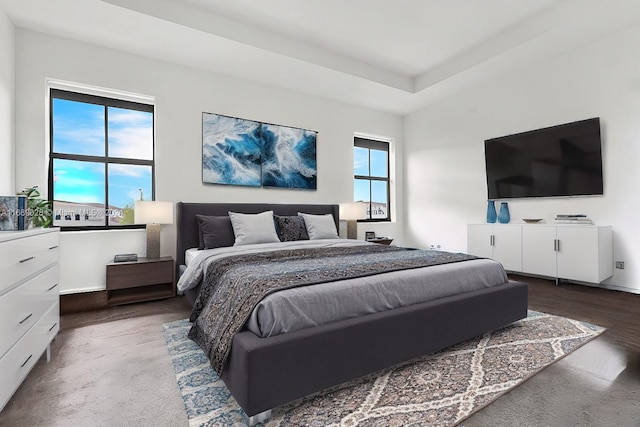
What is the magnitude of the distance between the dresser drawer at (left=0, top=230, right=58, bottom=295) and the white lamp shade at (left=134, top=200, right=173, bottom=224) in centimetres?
120

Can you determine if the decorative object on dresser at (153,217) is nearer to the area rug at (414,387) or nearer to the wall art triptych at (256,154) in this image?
the wall art triptych at (256,154)

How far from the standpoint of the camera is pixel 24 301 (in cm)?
170

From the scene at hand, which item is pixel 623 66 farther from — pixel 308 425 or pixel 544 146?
pixel 308 425

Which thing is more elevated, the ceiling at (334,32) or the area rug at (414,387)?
the ceiling at (334,32)

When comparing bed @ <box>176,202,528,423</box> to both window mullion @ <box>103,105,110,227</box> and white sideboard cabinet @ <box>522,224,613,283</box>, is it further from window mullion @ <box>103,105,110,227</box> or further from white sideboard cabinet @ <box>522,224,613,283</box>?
window mullion @ <box>103,105,110,227</box>

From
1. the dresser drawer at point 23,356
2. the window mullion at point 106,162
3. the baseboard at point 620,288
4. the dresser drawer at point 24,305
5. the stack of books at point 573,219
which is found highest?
the window mullion at point 106,162

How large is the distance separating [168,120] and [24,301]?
273cm

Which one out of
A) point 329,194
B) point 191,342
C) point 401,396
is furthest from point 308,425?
point 329,194

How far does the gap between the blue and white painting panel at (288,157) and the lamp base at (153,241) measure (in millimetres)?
1522

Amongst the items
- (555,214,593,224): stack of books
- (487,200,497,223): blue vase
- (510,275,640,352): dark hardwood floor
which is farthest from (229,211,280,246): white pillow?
(555,214,593,224): stack of books

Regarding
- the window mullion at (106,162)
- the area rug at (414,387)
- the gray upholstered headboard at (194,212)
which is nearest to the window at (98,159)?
the window mullion at (106,162)

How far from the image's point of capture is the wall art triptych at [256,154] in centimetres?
417

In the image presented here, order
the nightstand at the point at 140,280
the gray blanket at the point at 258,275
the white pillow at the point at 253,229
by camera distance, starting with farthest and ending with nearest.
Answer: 1. the white pillow at the point at 253,229
2. the nightstand at the point at 140,280
3. the gray blanket at the point at 258,275

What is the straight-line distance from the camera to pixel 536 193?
4309 mm
